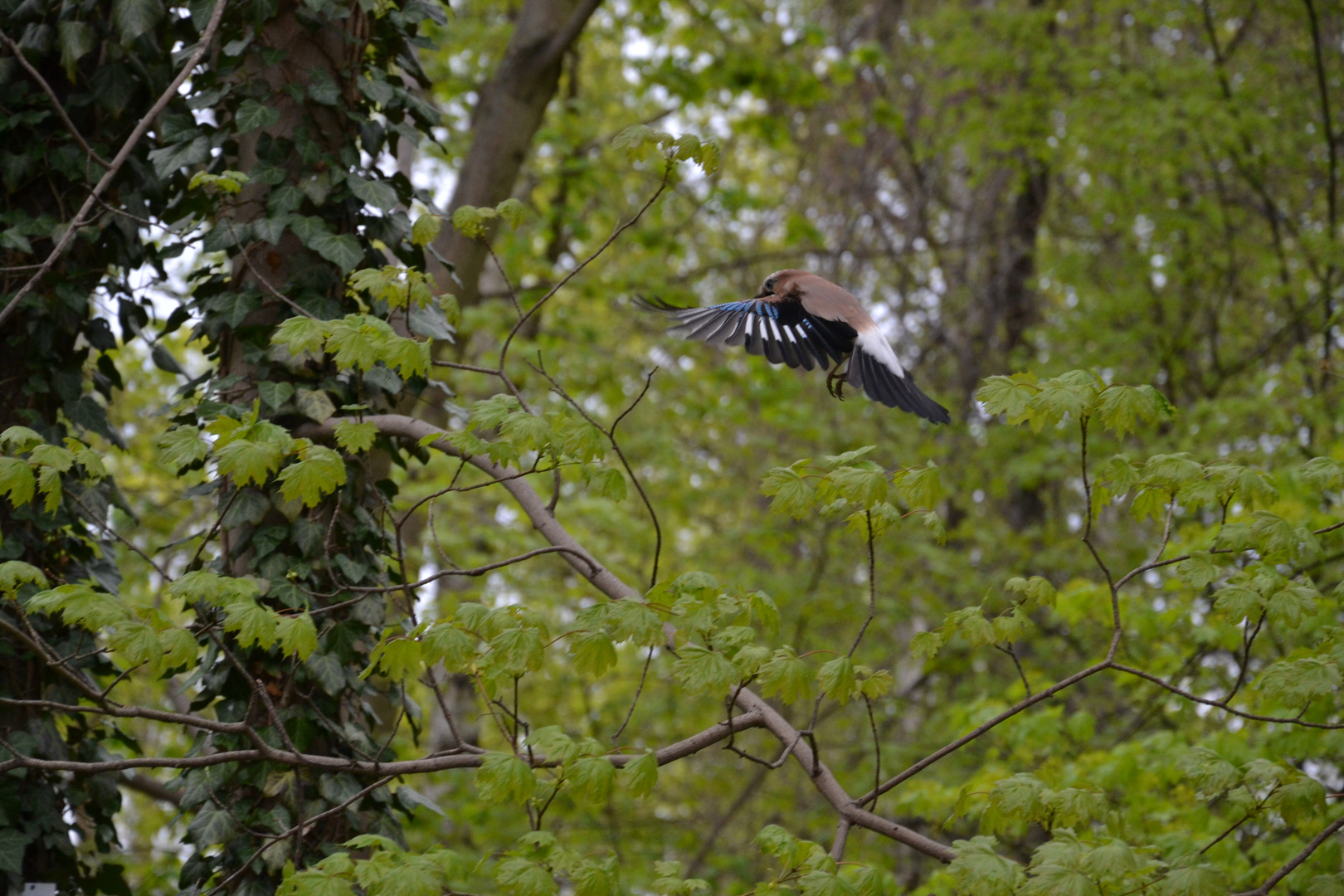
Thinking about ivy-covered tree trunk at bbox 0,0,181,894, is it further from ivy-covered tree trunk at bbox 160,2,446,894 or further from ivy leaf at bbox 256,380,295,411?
ivy leaf at bbox 256,380,295,411

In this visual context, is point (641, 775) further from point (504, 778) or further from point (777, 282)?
point (777, 282)

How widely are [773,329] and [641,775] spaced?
179cm

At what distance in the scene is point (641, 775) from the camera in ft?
6.75

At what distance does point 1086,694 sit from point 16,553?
6.62 m

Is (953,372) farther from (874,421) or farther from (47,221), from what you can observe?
(47,221)

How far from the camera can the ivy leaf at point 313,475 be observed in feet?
7.22

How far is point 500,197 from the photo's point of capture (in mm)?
5500

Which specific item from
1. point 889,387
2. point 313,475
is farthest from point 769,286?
point 313,475

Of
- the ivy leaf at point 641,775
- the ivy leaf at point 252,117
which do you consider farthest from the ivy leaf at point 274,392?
the ivy leaf at point 641,775

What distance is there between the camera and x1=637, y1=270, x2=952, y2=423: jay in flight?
3328mm

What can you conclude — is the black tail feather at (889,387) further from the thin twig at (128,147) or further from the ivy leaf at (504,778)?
the thin twig at (128,147)

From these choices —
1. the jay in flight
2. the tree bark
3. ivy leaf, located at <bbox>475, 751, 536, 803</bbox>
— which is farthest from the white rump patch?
the tree bark

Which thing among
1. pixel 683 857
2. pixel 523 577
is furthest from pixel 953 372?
pixel 683 857

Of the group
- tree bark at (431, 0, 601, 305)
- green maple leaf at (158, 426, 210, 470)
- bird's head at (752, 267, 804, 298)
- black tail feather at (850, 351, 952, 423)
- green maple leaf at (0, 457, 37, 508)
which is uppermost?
tree bark at (431, 0, 601, 305)
